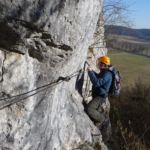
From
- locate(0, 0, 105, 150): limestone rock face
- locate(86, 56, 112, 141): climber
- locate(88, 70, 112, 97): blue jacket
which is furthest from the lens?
locate(86, 56, 112, 141): climber

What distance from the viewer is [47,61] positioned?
7566 mm

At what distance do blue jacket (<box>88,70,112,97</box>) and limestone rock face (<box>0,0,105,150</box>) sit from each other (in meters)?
1.64

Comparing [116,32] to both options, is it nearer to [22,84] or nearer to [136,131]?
[136,131]

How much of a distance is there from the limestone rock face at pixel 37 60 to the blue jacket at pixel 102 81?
5.38 feet

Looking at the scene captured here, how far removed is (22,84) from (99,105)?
410 cm

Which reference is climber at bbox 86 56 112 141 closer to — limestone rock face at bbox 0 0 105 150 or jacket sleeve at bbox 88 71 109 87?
jacket sleeve at bbox 88 71 109 87

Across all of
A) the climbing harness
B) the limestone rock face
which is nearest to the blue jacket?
the limestone rock face

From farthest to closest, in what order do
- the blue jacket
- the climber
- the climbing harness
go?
the climber
the blue jacket
the climbing harness

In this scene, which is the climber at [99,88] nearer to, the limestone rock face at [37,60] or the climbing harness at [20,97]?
the limestone rock face at [37,60]

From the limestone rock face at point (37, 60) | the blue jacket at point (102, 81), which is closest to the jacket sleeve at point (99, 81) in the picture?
the blue jacket at point (102, 81)

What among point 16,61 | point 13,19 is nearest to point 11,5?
point 13,19

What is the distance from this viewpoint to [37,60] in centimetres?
748

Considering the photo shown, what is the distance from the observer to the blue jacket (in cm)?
1007

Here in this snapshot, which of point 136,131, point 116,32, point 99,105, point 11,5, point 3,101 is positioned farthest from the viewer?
point 116,32
